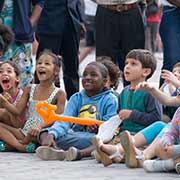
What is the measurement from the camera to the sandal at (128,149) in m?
7.55

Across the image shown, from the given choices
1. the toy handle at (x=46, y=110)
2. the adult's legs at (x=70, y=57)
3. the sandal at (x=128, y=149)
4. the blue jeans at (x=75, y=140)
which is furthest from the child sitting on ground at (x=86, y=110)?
the adult's legs at (x=70, y=57)

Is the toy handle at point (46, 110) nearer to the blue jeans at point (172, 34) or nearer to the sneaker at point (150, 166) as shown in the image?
the sneaker at point (150, 166)

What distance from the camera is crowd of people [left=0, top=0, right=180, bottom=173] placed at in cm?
777

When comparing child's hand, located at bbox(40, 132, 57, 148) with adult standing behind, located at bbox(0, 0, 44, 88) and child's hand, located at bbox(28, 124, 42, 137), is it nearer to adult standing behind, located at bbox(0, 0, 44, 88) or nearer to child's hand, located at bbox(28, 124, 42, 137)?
child's hand, located at bbox(28, 124, 42, 137)

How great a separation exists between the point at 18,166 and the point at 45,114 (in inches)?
28.4

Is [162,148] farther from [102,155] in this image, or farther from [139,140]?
[102,155]

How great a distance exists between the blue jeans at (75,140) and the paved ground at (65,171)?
0.26 meters

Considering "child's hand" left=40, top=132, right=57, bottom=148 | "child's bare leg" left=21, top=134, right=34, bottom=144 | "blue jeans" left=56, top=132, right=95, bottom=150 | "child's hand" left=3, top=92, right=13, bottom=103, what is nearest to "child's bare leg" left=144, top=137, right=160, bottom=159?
"blue jeans" left=56, top=132, right=95, bottom=150

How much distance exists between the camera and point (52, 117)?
8.43 meters

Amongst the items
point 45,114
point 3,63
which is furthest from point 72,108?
point 3,63

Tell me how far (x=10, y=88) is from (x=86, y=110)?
3.00 feet

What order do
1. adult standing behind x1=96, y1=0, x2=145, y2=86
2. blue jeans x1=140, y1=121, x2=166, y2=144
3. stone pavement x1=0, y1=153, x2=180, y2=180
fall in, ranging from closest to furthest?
stone pavement x1=0, y1=153, x2=180, y2=180 < blue jeans x1=140, y1=121, x2=166, y2=144 < adult standing behind x1=96, y1=0, x2=145, y2=86

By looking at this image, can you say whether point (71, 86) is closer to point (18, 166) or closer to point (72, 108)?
point (72, 108)

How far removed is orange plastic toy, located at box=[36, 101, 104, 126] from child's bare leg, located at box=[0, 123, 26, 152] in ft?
1.31
